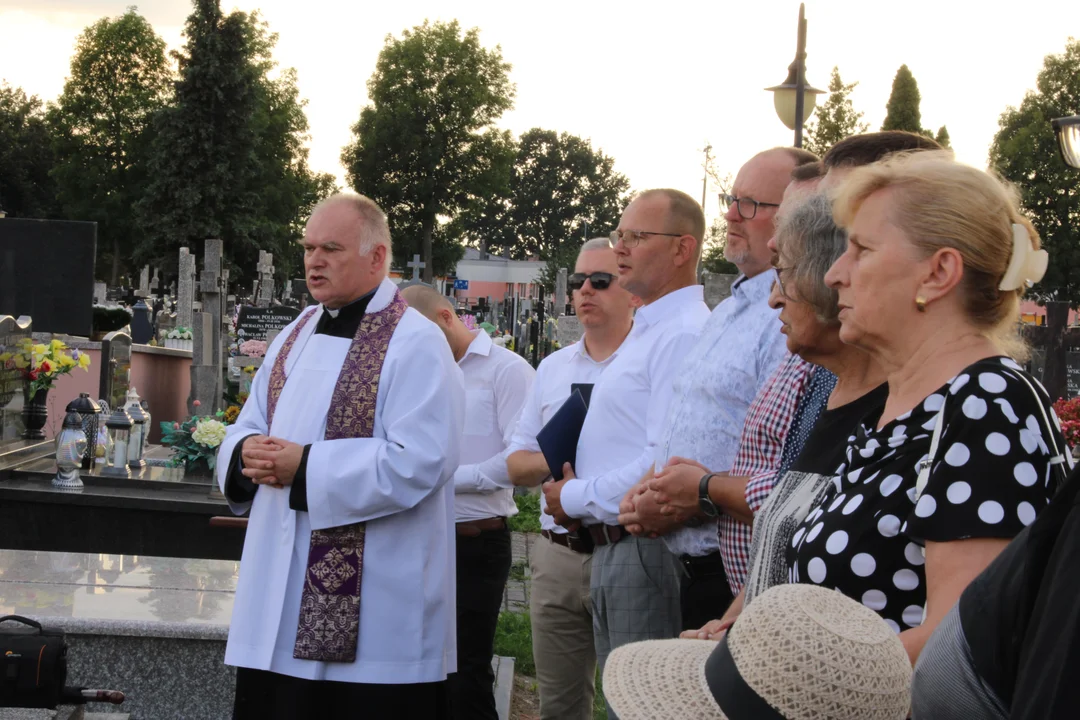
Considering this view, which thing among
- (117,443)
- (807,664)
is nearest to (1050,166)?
(117,443)

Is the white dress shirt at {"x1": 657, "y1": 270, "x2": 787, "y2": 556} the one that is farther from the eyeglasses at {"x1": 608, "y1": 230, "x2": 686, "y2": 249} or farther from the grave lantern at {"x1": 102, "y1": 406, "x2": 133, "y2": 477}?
the grave lantern at {"x1": 102, "y1": 406, "x2": 133, "y2": 477}

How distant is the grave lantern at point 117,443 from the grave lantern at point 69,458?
259 mm

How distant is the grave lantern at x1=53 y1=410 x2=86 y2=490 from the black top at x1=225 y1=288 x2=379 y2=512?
3.66 meters

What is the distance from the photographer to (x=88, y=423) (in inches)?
306

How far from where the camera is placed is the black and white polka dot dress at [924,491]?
171 cm

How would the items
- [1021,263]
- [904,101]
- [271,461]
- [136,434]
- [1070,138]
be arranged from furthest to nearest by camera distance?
1. [904,101]
2. [1070,138]
3. [136,434]
4. [271,461]
5. [1021,263]

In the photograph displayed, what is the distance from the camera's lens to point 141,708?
479 centimetres

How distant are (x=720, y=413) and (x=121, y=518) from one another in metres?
4.93

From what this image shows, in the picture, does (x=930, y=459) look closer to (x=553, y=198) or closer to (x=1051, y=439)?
(x=1051, y=439)

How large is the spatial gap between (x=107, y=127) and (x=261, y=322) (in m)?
54.7

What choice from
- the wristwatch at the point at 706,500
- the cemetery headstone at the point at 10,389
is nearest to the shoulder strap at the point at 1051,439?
the wristwatch at the point at 706,500

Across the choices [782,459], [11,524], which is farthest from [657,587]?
[11,524]

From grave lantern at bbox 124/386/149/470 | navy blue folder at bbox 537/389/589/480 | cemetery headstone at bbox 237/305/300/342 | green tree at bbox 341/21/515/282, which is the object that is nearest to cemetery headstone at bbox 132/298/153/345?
cemetery headstone at bbox 237/305/300/342

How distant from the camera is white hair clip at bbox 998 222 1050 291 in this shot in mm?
1949
